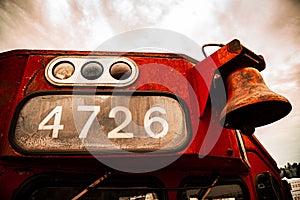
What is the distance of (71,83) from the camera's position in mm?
1428

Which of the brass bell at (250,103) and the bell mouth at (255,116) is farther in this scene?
the bell mouth at (255,116)

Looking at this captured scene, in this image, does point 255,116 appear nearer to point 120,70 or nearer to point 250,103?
point 250,103

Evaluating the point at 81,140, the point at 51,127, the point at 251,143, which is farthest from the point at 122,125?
the point at 251,143

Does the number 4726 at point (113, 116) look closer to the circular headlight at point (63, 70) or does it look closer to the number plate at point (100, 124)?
the number plate at point (100, 124)

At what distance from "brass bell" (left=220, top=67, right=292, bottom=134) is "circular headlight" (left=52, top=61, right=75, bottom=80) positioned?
105 cm

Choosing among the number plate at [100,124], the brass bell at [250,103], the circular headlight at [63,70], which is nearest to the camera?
the brass bell at [250,103]

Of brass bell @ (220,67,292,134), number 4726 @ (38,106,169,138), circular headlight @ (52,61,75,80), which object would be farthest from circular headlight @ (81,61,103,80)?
brass bell @ (220,67,292,134)

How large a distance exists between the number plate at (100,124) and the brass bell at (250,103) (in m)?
0.31

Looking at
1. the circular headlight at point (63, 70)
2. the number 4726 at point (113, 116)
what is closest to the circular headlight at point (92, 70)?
the circular headlight at point (63, 70)

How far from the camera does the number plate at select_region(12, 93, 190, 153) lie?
48.1 inches

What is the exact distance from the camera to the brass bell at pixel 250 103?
3.67 ft

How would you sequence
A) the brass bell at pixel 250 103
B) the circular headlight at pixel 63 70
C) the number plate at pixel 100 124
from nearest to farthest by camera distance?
the brass bell at pixel 250 103 < the number plate at pixel 100 124 < the circular headlight at pixel 63 70

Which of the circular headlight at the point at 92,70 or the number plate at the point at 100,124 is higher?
the circular headlight at the point at 92,70

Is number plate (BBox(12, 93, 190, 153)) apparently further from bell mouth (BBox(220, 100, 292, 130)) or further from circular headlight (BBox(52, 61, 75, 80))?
bell mouth (BBox(220, 100, 292, 130))
